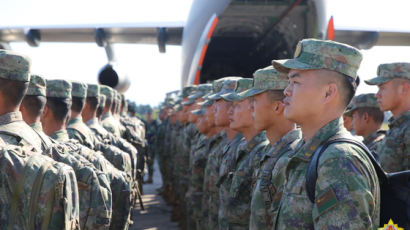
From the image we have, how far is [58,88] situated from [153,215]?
18.0 feet

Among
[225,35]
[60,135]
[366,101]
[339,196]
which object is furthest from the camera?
[225,35]

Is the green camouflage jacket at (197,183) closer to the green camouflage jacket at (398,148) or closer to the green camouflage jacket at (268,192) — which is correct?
the green camouflage jacket at (398,148)

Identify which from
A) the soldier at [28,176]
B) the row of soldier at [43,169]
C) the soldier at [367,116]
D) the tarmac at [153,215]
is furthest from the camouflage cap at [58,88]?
the tarmac at [153,215]

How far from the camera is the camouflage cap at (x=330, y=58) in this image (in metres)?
2.05

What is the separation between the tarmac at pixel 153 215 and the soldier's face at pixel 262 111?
493 cm

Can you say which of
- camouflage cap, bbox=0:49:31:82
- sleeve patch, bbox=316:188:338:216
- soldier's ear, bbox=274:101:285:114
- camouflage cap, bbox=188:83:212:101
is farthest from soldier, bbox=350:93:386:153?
camouflage cap, bbox=0:49:31:82

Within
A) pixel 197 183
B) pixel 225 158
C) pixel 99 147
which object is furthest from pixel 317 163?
pixel 197 183

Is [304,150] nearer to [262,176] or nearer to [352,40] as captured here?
[262,176]

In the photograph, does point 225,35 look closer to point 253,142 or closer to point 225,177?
point 225,177

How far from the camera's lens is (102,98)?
6707 mm

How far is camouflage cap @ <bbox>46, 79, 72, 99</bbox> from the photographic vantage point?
3.78m

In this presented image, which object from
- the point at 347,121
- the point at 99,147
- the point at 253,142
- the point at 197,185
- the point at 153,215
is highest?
the point at 253,142

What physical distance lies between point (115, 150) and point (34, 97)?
A: 5.38ft

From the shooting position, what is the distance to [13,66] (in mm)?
2441
